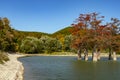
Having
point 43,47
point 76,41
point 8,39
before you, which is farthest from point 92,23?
point 43,47

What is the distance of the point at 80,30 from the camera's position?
62.1 m

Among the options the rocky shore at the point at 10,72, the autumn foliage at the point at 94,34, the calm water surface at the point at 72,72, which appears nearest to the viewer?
the rocky shore at the point at 10,72

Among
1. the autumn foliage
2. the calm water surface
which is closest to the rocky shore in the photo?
the calm water surface

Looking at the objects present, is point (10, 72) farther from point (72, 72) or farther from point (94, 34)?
point (94, 34)

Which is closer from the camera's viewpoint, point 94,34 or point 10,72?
point 10,72

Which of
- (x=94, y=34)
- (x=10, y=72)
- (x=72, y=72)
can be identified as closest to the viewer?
(x=10, y=72)

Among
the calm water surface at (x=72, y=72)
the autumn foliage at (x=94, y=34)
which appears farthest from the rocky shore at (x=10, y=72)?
the autumn foliage at (x=94, y=34)

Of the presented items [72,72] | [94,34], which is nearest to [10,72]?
[72,72]

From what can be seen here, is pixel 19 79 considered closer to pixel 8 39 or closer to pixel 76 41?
pixel 76 41

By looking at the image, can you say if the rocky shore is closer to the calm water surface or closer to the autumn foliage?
the calm water surface

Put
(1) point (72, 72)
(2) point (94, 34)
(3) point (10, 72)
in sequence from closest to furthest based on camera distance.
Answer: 1. (3) point (10, 72)
2. (1) point (72, 72)
3. (2) point (94, 34)

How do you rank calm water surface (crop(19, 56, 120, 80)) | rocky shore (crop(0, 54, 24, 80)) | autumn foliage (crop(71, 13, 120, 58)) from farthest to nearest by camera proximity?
autumn foliage (crop(71, 13, 120, 58)) → calm water surface (crop(19, 56, 120, 80)) → rocky shore (crop(0, 54, 24, 80))

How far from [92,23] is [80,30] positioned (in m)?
3.54

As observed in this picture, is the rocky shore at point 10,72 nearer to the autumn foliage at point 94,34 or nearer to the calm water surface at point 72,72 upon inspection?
the calm water surface at point 72,72
